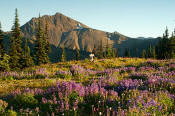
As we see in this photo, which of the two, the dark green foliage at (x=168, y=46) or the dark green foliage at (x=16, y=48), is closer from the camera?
the dark green foliage at (x=16, y=48)

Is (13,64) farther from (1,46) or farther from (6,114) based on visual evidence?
(6,114)

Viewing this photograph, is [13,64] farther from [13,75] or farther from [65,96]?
[65,96]

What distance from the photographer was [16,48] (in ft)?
150

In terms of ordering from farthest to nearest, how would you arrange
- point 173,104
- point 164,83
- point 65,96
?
point 164,83, point 65,96, point 173,104

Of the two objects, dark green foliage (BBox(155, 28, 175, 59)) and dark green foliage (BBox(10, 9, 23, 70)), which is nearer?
dark green foliage (BBox(10, 9, 23, 70))

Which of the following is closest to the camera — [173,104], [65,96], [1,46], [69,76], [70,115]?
[70,115]

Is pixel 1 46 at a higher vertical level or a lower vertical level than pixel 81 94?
higher

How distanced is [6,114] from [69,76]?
570 centimetres

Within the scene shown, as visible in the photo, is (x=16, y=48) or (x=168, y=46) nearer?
(x=16, y=48)

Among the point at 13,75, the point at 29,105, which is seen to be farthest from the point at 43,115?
the point at 13,75

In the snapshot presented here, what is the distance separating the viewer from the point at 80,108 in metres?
4.26

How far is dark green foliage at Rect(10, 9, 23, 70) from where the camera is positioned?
43.5 metres

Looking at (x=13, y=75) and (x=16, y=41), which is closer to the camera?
(x=13, y=75)

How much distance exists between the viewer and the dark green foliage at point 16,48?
4347 cm
